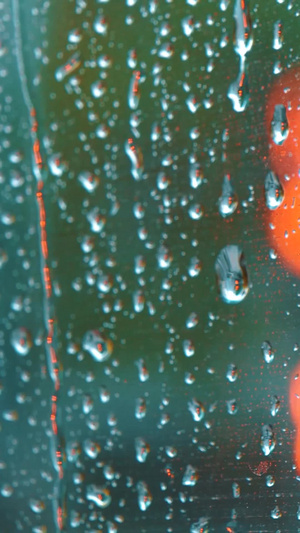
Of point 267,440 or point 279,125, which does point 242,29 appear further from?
point 267,440

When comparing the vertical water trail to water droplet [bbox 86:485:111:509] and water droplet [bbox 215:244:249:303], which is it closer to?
water droplet [bbox 86:485:111:509]

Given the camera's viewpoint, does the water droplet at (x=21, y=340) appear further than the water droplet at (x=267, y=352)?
Yes

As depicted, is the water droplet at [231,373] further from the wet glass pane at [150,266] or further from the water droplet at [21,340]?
the water droplet at [21,340]

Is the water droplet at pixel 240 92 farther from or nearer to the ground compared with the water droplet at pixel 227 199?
farther from the ground

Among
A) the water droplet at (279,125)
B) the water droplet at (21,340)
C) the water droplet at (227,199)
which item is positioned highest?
the water droplet at (279,125)

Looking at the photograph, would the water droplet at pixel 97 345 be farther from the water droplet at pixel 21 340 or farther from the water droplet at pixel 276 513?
the water droplet at pixel 276 513

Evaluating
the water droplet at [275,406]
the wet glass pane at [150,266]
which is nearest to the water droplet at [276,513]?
the wet glass pane at [150,266]

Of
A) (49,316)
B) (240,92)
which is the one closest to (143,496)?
(49,316)

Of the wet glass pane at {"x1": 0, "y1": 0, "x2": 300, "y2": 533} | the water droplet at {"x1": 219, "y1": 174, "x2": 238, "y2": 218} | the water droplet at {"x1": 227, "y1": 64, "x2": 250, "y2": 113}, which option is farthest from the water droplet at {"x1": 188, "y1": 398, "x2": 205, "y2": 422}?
the water droplet at {"x1": 227, "y1": 64, "x2": 250, "y2": 113}

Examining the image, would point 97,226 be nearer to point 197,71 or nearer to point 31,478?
point 197,71
